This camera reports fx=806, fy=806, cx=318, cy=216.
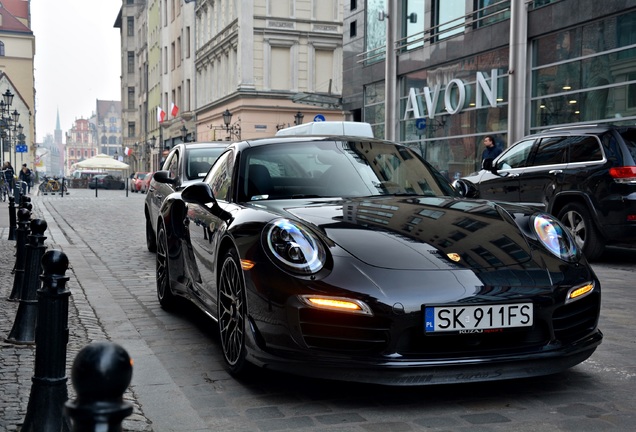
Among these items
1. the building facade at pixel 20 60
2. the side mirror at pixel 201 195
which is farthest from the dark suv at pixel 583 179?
the building facade at pixel 20 60

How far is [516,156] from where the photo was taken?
1166 centimetres

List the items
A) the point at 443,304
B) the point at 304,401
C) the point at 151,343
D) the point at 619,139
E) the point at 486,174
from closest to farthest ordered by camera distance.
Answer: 1. the point at 443,304
2. the point at 304,401
3. the point at 151,343
4. the point at 619,139
5. the point at 486,174

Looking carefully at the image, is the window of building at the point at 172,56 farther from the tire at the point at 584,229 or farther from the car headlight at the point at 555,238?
the car headlight at the point at 555,238

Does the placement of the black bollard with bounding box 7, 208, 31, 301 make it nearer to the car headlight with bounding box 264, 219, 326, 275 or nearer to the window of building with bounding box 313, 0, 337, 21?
the car headlight with bounding box 264, 219, 326, 275

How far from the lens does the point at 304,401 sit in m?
3.97

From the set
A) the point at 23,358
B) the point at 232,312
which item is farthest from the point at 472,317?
the point at 23,358

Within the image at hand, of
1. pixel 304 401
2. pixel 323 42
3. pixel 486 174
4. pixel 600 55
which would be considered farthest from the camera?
pixel 323 42

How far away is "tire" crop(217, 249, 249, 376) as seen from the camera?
4250 mm

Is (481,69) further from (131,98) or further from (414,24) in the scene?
(131,98)

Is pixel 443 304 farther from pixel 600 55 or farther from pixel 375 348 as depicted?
pixel 600 55

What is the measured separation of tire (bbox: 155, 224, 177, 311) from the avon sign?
1553 cm

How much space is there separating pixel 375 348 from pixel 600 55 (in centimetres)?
1518

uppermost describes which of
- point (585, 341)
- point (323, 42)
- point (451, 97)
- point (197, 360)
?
point (323, 42)

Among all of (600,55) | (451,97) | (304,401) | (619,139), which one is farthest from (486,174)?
(451,97)
